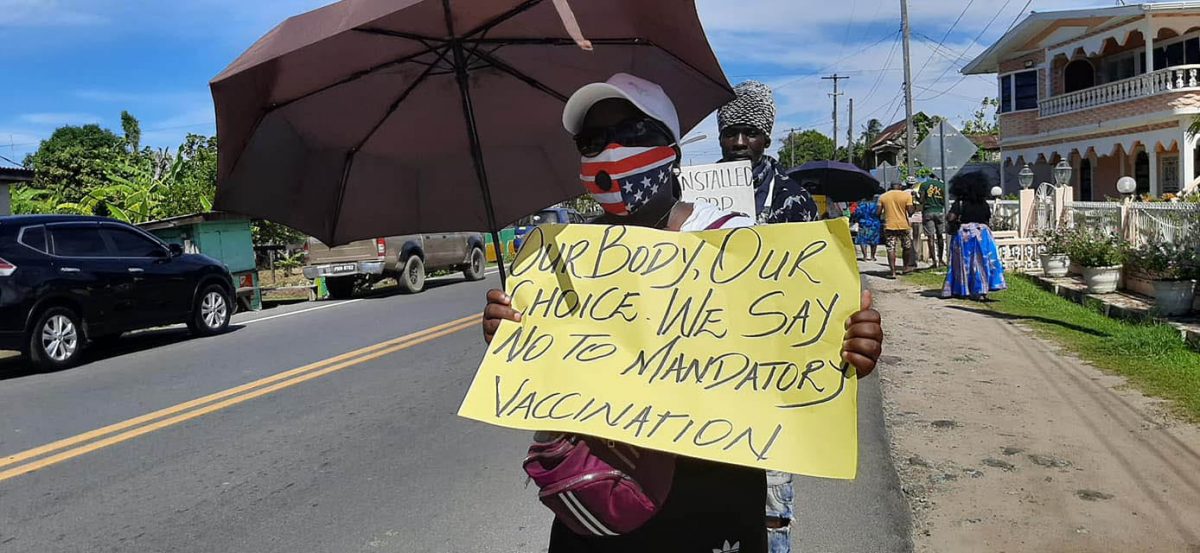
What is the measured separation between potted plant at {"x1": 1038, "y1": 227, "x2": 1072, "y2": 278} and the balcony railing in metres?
10.2

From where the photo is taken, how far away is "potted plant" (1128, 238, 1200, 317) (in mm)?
9383

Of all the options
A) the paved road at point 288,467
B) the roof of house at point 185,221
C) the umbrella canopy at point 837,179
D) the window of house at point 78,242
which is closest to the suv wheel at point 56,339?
the paved road at point 288,467

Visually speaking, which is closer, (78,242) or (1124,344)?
(1124,344)

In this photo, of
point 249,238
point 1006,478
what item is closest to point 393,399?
point 1006,478

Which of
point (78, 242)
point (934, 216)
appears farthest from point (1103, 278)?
point (78, 242)

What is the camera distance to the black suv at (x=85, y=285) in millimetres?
9875

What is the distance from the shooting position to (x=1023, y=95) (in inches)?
1153

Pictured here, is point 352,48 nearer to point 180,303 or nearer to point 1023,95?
point 180,303

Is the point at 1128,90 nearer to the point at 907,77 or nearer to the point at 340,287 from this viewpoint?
the point at 907,77

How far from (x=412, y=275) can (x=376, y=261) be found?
1.17 meters

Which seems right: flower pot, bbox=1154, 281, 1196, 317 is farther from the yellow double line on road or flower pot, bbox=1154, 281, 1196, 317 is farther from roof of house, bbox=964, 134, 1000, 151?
roof of house, bbox=964, 134, 1000, 151

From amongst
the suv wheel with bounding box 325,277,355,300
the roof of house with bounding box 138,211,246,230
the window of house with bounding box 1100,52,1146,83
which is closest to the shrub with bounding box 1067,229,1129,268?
the suv wheel with bounding box 325,277,355,300

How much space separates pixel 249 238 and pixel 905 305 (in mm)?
11123

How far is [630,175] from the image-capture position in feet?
6.93
